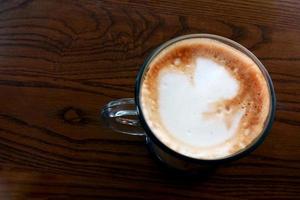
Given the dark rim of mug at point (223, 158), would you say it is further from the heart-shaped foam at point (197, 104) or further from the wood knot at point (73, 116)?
the wood knot at point (73, 116)

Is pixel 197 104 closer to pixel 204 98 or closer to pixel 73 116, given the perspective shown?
Result: pixel 204 98

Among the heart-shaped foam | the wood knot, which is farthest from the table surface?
the heart-shaped foam

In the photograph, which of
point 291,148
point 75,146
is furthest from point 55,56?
point 291,148

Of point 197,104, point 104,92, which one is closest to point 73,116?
point 104,92

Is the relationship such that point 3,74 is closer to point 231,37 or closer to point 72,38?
point 72,38

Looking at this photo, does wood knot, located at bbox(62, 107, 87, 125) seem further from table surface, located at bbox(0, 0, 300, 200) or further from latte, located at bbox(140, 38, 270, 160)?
latte, located at bbox(140, 38, 270, 160)

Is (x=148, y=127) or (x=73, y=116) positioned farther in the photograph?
(x=73, y=116)
